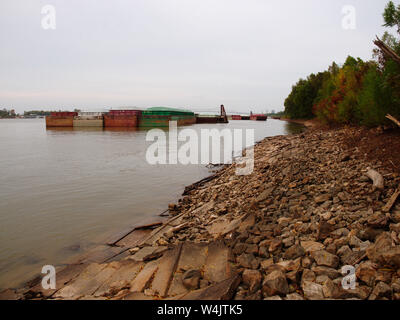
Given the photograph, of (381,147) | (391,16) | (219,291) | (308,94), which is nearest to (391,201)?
(219,291)

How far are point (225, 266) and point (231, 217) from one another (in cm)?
280

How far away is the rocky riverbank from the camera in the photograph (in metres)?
3.59

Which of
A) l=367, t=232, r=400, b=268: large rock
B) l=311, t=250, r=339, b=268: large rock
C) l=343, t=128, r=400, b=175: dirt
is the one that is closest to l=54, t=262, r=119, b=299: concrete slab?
l=311, t=250, r=339, b=268: large rock

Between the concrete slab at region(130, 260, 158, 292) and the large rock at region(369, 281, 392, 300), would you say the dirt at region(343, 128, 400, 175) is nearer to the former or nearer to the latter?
the large rock at region(369, 281, 392, 300)

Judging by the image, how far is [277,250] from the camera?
4.54 metres

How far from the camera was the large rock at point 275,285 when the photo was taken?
3518 mm

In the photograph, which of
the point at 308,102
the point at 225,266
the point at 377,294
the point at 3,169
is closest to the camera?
the point at 377,294

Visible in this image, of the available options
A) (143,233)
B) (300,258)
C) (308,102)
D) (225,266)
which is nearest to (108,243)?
(143,233)

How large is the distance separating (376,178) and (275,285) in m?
4.15

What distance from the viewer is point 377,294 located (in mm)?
3137

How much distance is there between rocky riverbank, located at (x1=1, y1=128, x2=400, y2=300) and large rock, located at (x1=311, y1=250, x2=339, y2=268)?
14 millimetres

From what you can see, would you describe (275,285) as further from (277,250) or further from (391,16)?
(391,16)
